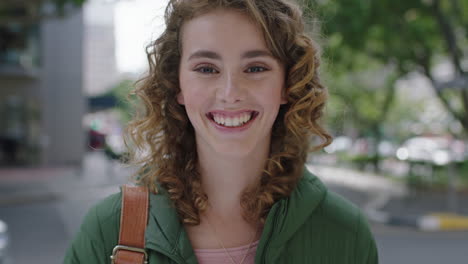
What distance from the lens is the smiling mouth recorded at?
1508mm

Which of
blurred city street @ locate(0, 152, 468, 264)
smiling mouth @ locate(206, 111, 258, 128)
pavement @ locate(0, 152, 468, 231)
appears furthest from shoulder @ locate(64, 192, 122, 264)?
pavement @ locate(0, 152, 468, 231)

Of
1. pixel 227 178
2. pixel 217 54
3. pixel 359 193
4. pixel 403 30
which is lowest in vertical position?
pixel 359 193

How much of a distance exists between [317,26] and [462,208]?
32.6 ft

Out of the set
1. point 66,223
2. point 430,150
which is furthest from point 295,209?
point 430,150

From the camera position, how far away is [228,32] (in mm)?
1474

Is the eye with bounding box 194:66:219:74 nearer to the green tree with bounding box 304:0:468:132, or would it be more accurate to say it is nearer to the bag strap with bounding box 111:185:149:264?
the bag strap with bounding box 111:185:149:264

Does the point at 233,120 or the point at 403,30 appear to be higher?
the point at 403,30

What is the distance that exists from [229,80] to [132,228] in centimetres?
53

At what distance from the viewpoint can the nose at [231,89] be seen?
1.48m

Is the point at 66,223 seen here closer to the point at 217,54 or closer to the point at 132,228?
the point at 132,228

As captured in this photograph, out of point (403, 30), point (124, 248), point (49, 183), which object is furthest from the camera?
point (49, 183)

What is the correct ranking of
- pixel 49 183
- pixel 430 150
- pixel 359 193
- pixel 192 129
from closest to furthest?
pixel 192 129 → pixel 359 193 → pixel 49 183 → pixel 430 150

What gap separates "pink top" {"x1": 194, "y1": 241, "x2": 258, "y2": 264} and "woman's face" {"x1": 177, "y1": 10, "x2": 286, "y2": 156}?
→ 1.06 feet

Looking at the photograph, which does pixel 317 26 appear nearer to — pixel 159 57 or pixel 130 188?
pixel 159 57
